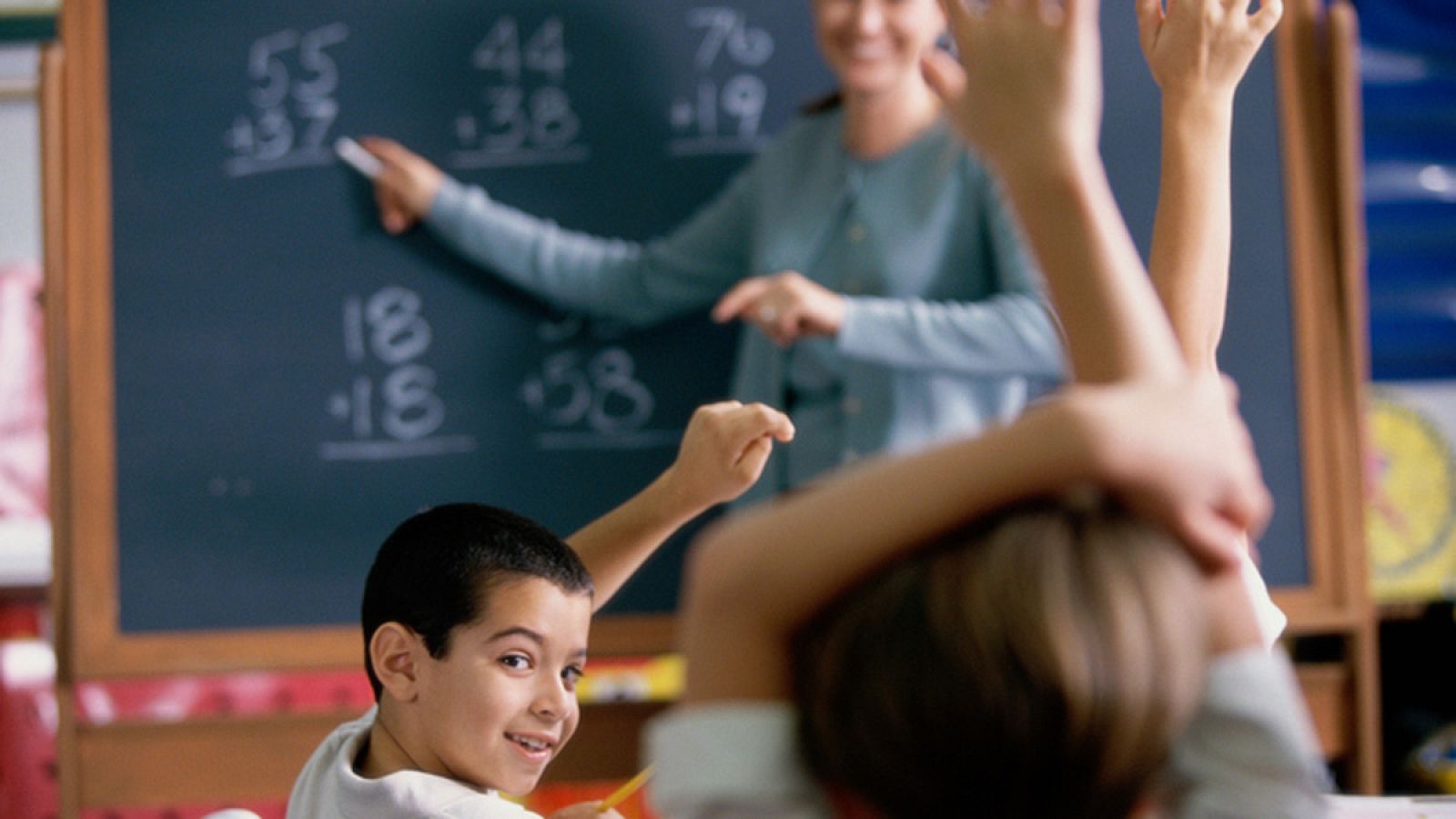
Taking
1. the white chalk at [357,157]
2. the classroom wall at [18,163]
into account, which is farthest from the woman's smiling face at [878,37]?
the classroom wall at [18,163]

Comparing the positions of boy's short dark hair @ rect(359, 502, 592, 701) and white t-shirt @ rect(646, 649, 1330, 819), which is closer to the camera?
white t-shirt @ rect(646, 649, 1330, 819)

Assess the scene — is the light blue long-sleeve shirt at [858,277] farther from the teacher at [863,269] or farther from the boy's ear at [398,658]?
the boy's ear at [398,658]

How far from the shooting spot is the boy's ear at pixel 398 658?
3.26 feet

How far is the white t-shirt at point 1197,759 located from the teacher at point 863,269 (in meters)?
1.29

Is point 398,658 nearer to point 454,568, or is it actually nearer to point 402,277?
point 454,568

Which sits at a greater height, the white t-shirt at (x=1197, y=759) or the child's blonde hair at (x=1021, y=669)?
the child's blonde hair at (x=1021, y=669)

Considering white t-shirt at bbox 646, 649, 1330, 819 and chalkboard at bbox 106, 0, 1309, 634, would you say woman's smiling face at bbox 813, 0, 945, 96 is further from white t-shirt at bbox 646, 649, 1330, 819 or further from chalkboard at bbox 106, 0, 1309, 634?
white t-shirt at bbox 646, 649, 1330, 819

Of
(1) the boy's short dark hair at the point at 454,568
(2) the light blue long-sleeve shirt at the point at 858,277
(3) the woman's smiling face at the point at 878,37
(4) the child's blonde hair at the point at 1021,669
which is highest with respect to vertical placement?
(3) the woman's smiling face at the point at 878,37

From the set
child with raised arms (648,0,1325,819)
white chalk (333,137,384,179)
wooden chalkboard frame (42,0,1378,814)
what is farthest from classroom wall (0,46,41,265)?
child with raised arms (648,0,1325,819)

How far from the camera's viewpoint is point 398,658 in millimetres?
1010

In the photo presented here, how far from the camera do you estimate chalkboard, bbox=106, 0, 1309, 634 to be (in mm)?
2057

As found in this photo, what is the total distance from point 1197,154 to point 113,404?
1.73m

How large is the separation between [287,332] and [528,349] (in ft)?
1.16

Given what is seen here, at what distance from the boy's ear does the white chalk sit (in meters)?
1.21
